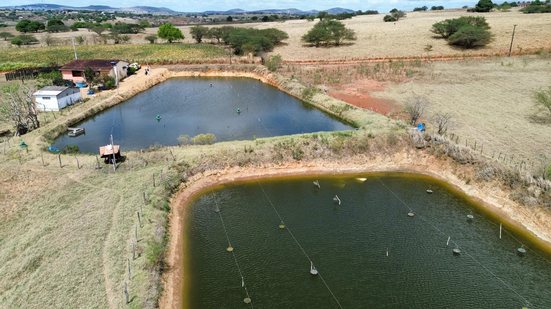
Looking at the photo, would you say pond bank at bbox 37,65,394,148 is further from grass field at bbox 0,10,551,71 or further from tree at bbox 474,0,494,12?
tree at bbox 474,0,494,12

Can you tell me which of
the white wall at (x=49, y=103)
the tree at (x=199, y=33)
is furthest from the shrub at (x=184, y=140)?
the tree at (x=199, y=33)

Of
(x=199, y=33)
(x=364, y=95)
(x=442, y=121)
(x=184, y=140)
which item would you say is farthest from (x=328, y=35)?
(x=184, y=140)

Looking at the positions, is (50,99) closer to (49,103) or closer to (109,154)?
(49,103)

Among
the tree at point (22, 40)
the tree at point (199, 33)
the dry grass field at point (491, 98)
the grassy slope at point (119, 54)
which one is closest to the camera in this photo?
the dry grass field at point (491, 98)

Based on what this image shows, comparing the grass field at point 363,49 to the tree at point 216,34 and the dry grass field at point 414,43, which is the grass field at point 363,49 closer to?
the dry grass field at point 414,43

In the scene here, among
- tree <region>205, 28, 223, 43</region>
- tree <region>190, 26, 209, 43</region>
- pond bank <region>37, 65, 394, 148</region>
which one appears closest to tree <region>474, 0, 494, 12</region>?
tree <region>205, 28, 223, 43</region>

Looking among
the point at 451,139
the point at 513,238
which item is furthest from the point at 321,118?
the point at 513,238

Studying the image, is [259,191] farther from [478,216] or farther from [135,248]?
[478,216]
